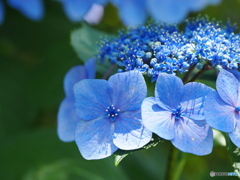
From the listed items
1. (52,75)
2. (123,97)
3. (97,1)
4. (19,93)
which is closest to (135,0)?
(97,1)

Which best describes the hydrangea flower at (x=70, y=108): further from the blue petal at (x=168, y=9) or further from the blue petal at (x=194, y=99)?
the blue petal at (x=168, y=9)

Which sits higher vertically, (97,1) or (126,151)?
(97,1)

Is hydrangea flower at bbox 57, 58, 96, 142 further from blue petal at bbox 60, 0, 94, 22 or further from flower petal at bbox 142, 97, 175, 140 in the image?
blue petal at bbox 60, 0, 94, 22

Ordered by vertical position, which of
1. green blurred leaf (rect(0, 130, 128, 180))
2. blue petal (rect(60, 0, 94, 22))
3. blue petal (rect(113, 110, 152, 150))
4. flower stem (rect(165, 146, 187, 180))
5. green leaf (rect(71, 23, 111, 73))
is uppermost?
blue petal (rect(60, 0, 94, 22))

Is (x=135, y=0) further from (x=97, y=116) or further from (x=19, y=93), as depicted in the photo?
(x=97, y=116)

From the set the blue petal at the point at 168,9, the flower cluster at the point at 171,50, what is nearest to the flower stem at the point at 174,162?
the flower cluster at the point at 171,50

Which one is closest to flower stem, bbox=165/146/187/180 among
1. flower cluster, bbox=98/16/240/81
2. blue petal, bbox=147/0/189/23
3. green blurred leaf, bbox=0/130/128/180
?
flower cluster, bbox=98/16/240/81
